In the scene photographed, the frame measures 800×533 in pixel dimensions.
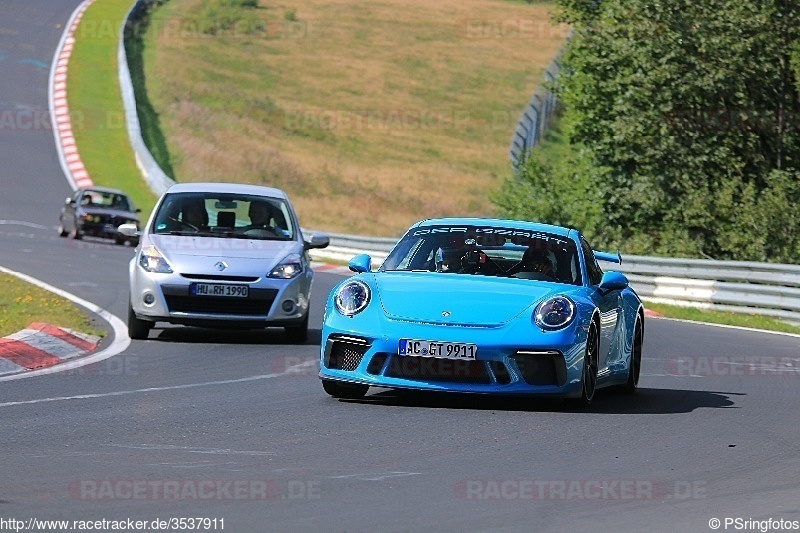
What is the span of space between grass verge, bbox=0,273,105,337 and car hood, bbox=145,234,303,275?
105 cm

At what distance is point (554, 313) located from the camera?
10234 millimetres

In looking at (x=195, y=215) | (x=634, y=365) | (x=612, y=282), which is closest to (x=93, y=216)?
(x=195, y=215)

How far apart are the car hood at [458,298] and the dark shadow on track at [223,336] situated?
198 inches

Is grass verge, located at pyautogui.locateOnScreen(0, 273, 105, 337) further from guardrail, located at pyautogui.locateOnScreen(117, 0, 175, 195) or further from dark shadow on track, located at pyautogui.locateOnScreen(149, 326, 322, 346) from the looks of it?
guardrail, located at pyautogui.locateOnScreen(117, 0, 175, 195)

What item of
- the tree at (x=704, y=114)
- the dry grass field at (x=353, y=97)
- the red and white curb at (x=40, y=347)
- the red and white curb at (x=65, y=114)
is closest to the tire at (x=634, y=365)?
the red and white curb at (x=40, y=347)

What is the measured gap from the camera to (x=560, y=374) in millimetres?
10188

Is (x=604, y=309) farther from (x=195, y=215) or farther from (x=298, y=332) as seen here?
(x=195, y=215)

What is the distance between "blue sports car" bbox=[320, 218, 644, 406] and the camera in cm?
1006

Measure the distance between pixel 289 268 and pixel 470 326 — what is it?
5.65 m

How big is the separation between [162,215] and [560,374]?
7.00 metres

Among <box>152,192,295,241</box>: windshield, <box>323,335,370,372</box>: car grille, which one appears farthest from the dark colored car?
<box>323,335,370,372</box>: car grille

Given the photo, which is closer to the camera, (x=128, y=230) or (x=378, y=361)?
(x=378, y=361)

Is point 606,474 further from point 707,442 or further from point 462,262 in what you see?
point 462,262

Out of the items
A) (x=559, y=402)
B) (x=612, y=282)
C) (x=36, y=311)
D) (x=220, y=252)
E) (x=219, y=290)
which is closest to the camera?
(x=559, y=402)
